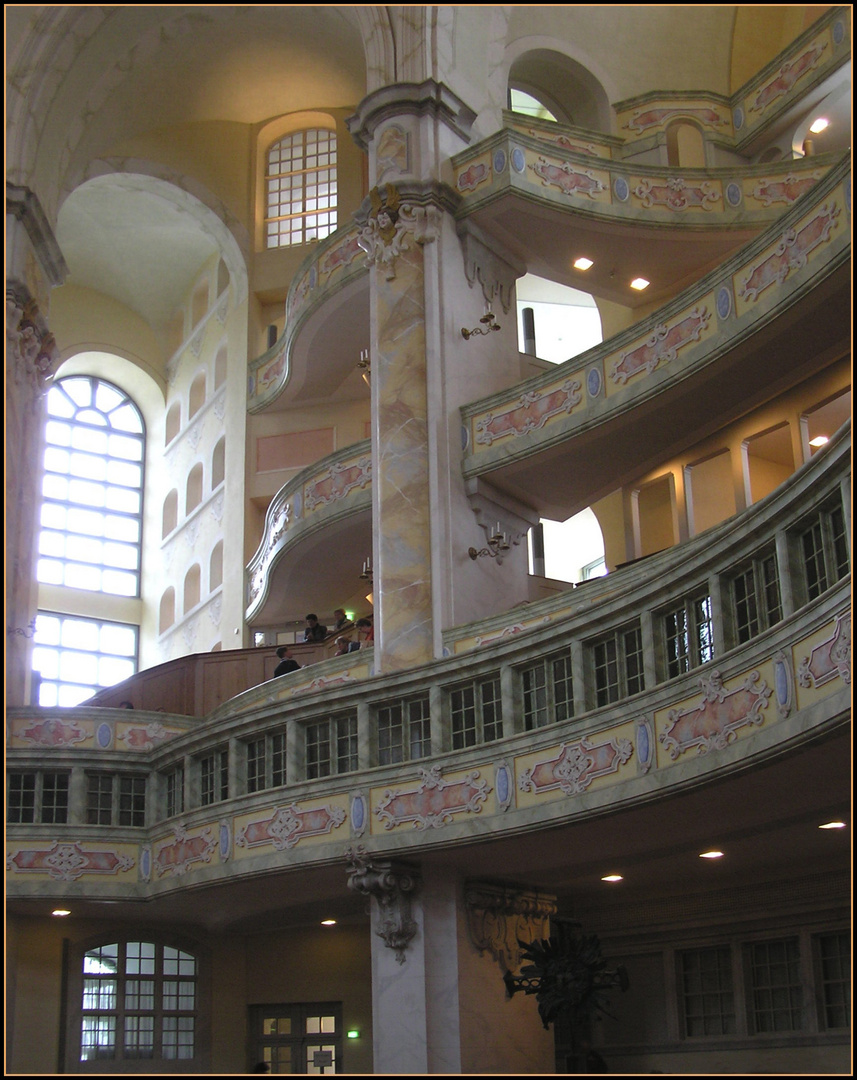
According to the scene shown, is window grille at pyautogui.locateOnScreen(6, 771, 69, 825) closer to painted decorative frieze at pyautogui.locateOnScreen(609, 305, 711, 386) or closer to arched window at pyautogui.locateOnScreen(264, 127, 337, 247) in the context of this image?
painted decorative frieze at pyautogui.locateOnScreen(609, 305, 711, 386)

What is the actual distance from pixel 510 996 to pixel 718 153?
55.9 ft

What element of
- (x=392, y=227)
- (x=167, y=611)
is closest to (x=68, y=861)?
(x=392, y=227)

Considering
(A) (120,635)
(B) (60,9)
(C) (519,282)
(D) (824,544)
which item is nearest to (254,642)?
(A) (120,635)

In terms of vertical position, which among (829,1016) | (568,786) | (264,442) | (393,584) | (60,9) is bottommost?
(829,1016)

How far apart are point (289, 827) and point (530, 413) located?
24.8 feet

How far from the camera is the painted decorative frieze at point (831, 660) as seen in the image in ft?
37.0

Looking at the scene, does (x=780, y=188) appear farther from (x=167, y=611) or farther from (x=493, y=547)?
(x=167, y=611)

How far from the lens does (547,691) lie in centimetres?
1669

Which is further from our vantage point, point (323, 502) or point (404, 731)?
point (323, 502)

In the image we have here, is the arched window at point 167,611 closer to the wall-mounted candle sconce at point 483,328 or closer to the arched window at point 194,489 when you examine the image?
the arched window at point 194,489

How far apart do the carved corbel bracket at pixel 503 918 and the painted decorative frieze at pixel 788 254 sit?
28.8 feet

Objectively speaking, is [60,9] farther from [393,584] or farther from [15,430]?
[393,584]

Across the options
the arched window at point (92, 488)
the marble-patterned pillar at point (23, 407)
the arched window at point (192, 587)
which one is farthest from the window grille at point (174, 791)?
the arched window at point (92, 488)

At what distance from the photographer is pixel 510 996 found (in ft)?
60.1
